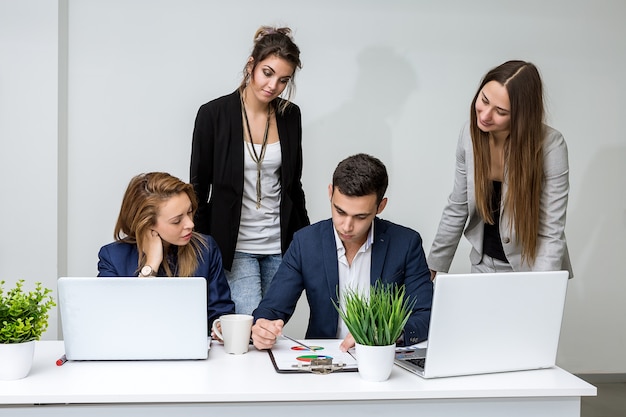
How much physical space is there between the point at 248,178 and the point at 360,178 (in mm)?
716

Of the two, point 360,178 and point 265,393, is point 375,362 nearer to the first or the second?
point 265,393

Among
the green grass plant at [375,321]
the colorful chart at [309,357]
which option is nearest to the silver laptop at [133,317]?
the colorful chart at [309,357]

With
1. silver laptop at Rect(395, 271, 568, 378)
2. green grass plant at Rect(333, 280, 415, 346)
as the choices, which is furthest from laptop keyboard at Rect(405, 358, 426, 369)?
green grass plant at Rect(333, 280, 415, 346)

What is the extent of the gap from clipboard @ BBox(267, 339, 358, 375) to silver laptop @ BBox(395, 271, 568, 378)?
0.15 metres

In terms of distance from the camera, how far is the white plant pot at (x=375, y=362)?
169 centimetres

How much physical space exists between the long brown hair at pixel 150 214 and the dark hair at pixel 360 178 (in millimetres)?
533

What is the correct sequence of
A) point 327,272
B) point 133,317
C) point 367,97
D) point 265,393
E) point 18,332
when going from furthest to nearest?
point 367,97 < point 327,272 < point 133,317 < point 18,332 < point 265,393

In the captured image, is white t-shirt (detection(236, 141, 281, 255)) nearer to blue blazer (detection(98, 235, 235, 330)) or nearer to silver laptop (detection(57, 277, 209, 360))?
blue blazer (detection(98, 235, 235, 330))

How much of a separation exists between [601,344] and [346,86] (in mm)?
2082

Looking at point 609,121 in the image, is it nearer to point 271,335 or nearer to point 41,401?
point 271,335

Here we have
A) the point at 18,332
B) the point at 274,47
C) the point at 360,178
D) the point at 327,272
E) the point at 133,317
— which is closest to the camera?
the point at 18,332

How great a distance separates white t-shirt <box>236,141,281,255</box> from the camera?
2826 mm

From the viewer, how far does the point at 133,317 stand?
1.80 m

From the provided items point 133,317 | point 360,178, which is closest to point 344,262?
point 360,178
